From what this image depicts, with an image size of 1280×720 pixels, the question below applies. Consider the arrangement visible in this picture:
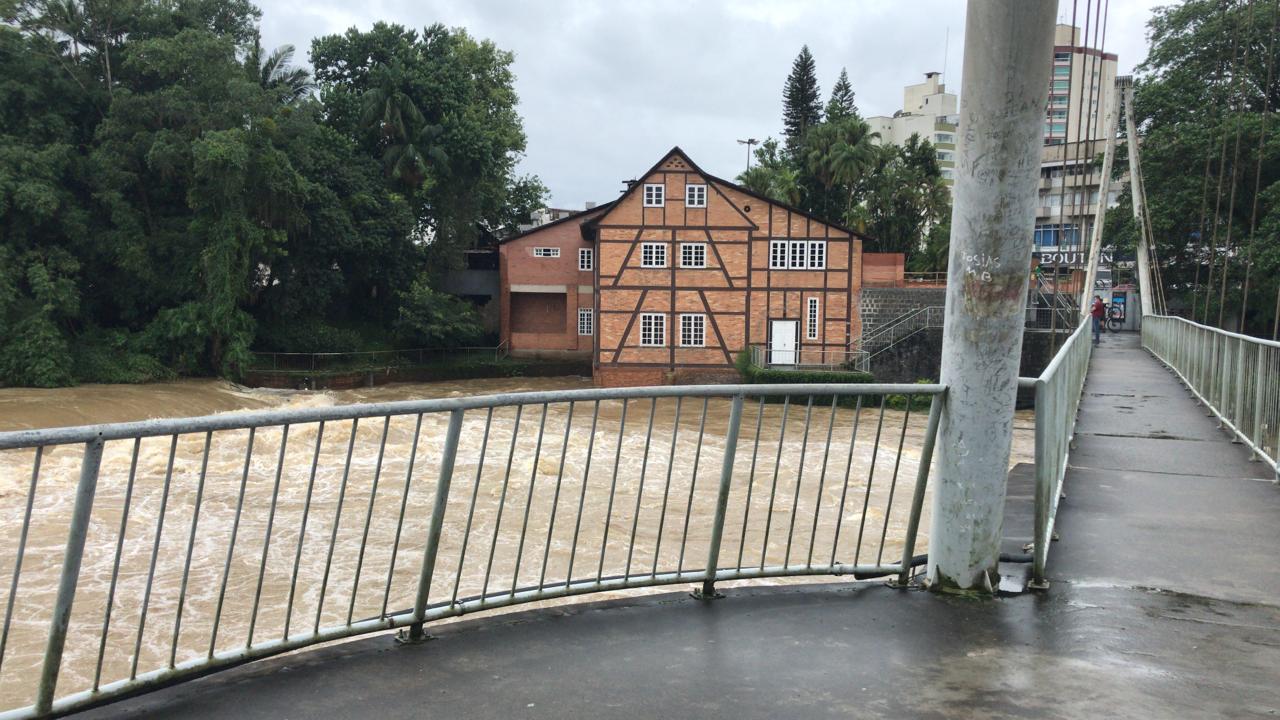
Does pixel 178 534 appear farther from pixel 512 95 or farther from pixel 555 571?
pixel 512 95

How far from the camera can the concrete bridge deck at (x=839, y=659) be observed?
3.28 m

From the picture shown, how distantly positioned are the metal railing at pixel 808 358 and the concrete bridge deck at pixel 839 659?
33.6 m

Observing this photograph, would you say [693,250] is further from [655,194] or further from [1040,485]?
[1040,485]

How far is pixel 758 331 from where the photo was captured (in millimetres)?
39219

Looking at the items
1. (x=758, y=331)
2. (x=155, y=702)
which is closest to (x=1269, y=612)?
(x=155, y=702)

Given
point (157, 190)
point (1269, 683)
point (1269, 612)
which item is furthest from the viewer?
point (157, 190)

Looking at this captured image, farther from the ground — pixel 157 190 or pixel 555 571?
pixel 157 190

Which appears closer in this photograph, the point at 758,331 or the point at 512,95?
the point at 758,331

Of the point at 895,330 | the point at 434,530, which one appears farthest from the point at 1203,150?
the point at 434,530

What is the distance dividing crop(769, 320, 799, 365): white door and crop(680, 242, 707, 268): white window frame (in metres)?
3.91

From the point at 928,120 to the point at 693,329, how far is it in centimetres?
6517

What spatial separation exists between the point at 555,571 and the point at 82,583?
20.3 feet

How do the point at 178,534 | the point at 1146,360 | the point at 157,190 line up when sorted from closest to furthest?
the point at 178,534 < the point at 1146,360 < the point at 157,190

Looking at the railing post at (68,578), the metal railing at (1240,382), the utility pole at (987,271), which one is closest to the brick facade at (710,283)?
the metal railing at (1240,382)
